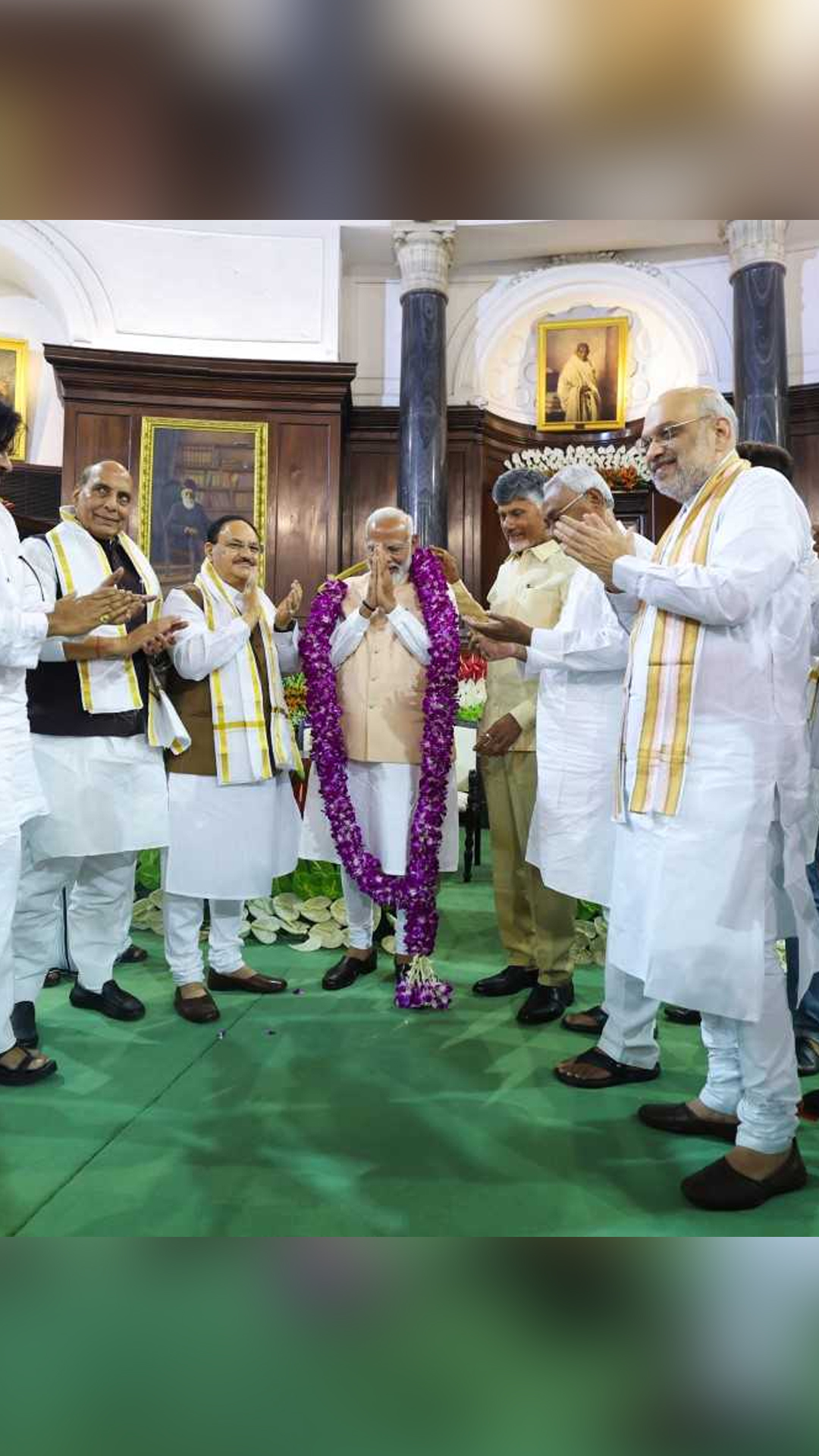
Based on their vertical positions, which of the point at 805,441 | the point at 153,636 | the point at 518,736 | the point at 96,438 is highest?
the point at 805,441

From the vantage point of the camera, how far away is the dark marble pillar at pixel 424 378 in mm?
10062

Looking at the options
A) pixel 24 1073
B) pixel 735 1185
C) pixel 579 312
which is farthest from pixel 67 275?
pixel 735 1185

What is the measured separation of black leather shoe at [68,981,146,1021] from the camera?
11.3 ft

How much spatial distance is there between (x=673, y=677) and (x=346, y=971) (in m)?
2.18

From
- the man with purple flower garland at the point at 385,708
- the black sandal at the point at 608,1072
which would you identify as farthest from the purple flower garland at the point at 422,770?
the black sandal at the point at 608,1072

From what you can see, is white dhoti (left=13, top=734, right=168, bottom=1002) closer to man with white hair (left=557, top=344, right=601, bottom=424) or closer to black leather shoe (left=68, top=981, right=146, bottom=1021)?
black leather shoe (left=68, top=981, right=146, bottom=1021)

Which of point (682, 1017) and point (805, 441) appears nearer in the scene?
point (682, 1017)

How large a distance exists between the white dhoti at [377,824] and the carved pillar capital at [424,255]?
8.51 meters

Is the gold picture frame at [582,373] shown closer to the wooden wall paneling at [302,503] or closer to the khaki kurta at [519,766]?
the wooden wall paneling at [302,503]

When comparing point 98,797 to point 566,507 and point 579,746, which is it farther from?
point 566,507

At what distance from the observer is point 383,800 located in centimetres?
385

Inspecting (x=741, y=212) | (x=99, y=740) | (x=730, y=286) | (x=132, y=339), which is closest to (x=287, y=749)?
(x=99, y=740)

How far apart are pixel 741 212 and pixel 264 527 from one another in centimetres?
1012

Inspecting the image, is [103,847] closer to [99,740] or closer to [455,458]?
[99,740]
